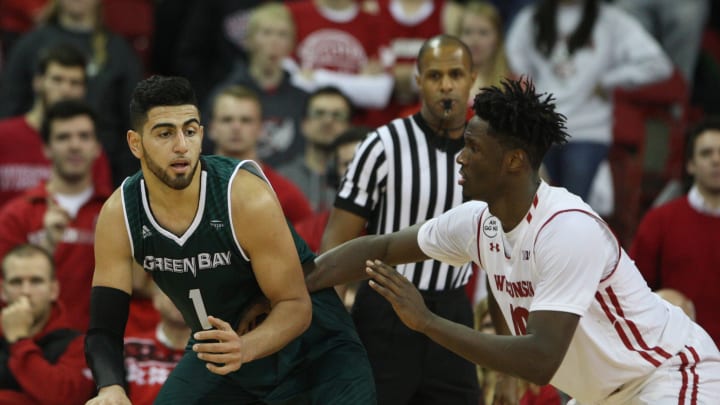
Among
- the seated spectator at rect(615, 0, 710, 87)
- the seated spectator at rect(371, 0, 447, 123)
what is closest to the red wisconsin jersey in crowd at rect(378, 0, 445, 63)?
the seated spectator at rect(371, 0, 447, 123)

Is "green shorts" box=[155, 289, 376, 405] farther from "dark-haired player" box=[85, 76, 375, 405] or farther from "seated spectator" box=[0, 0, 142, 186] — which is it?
"seated spectator" box=[0, 0, 142, 186]

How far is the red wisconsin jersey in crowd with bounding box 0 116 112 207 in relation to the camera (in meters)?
8.09

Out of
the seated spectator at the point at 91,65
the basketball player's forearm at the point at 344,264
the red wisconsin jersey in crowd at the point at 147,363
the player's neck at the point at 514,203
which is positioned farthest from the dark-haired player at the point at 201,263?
the seated spectator at the point at 91,65

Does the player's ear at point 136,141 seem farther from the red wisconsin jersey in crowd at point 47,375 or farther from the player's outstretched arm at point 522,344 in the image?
the red wisconsin jersey in crowd at point 47,375

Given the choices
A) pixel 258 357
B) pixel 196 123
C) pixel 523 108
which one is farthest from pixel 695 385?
pixel 196 123

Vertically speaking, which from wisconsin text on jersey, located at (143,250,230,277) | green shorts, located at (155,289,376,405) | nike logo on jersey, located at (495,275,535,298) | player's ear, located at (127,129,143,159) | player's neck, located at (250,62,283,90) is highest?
player's neck, located at (250,62,283,90)

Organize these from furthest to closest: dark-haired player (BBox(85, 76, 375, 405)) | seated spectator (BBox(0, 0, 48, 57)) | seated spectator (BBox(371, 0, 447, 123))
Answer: seated spectator (BBox(0, 0, 48, 57)) < seated spectator (BBox(371, 0, 447, 123)) < dark-haired player (BBox(85, 76, 375, 405))

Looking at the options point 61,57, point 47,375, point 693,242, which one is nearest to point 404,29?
point 61,57

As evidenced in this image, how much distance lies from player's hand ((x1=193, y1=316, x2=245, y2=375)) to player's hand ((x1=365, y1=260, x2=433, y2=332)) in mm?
518

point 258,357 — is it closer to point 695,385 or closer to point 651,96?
point 695,385

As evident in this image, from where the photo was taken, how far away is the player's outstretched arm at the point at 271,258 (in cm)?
424

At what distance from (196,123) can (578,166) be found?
14.3 ft

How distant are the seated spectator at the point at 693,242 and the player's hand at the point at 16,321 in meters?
3.53

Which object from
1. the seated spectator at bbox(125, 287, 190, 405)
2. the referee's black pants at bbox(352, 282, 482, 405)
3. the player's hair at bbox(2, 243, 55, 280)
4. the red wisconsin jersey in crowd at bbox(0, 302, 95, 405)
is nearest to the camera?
the referee's black pants at bbox(352, 282, 482, 405)
